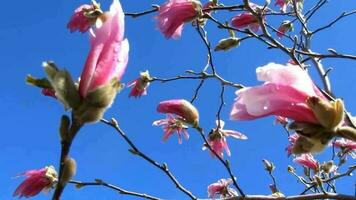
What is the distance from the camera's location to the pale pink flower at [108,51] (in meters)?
0.84

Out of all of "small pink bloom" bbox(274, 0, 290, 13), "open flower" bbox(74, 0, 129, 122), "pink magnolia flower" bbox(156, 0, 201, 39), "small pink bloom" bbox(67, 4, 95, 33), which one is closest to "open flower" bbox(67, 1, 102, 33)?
"small pink bloom" bbox(67, 4, 95, 33)

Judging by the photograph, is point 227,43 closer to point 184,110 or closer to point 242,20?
point 242,20

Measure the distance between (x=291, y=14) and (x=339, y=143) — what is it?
32.5 inches

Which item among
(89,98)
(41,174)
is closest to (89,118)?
(89,98)

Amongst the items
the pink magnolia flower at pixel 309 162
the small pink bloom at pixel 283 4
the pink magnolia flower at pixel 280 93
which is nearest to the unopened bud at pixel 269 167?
the pink magnolia flower at pixel 309 162

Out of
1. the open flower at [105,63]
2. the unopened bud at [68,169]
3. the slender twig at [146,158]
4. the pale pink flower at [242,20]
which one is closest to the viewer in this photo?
the unopened bud at [68,169]

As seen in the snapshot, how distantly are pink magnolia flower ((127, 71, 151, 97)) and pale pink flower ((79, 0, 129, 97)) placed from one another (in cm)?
214

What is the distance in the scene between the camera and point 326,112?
99cm

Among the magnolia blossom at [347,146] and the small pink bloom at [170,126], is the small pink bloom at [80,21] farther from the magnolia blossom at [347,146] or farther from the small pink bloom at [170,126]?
the magnolia blossom at [347,146]

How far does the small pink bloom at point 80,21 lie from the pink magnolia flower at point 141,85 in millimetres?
567

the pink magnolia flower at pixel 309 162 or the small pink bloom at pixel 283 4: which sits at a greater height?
the small pink bloom at pixel 283 4

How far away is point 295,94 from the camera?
1000 mm

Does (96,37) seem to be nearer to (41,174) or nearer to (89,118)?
(89,118)

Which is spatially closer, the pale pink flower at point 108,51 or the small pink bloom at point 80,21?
the pale pink flower at point 108,51
